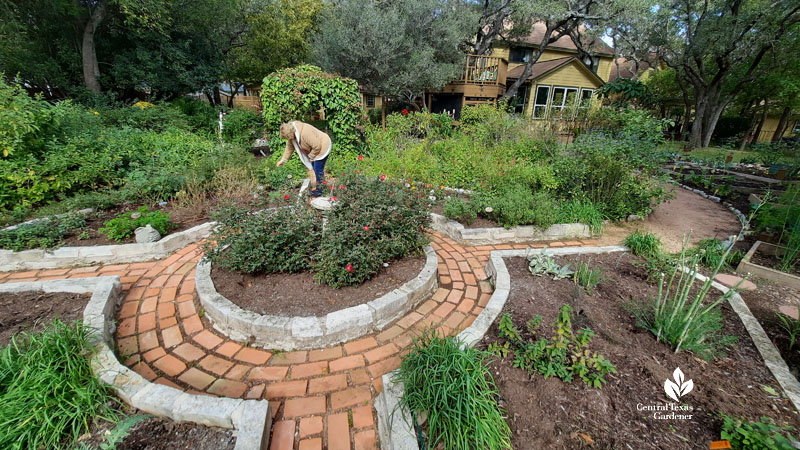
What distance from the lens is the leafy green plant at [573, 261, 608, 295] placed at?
2861mm

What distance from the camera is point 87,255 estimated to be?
3.45 metres

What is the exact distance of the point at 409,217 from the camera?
10.9 feet

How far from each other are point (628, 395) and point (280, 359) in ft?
7.74

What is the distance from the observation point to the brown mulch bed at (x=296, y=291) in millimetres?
2564

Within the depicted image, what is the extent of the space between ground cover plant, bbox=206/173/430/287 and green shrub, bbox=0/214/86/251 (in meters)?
2.09

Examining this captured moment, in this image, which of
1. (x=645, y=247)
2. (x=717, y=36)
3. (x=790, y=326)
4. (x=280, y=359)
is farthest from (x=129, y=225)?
(x=717, y=36)

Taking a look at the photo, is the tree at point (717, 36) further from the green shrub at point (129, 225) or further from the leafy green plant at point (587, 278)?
the green shrub at point (129, 225)

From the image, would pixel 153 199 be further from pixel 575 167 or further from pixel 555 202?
pixel 575 167

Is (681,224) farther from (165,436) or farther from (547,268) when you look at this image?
(165,436)

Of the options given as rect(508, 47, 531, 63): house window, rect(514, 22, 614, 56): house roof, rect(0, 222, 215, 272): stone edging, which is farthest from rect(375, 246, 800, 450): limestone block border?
rect(514, 22, 614, 56): house roof

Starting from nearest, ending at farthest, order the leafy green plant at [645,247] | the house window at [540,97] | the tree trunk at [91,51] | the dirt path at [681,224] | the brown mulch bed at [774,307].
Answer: the brown mulch bed at [774,307] < the leafy green plant at [645,247] < the dirt path at [681,224] < the tree trunk at [91,51] < the house window at [540,97]

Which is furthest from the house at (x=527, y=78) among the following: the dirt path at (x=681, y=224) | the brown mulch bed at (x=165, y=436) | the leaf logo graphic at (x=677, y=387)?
the brown mulch bed at (x=165, y=436)

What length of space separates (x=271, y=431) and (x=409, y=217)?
2.20 metres

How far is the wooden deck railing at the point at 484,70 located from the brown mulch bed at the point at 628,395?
1428cm
